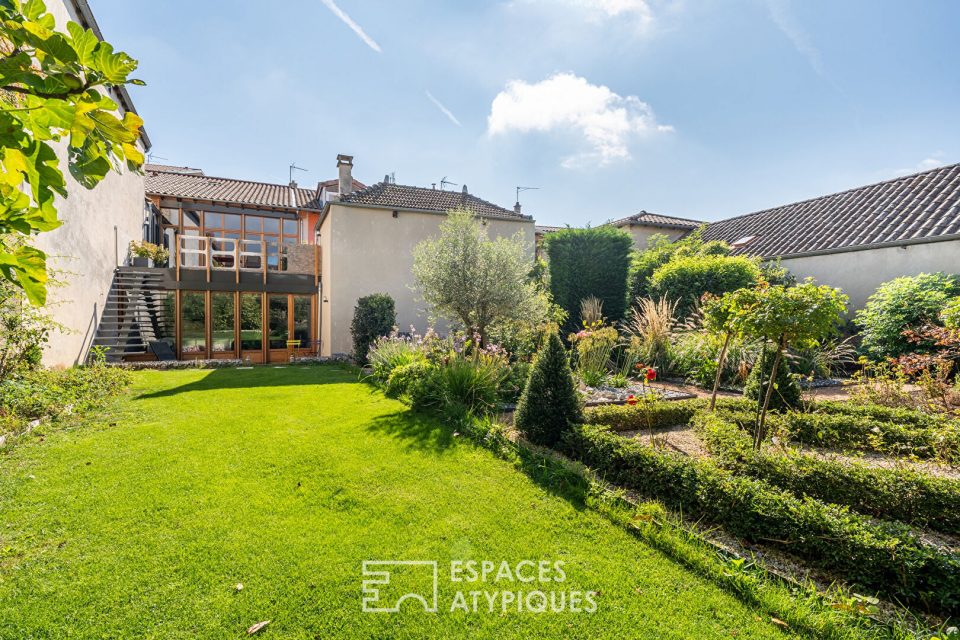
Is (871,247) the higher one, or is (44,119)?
(871,247)

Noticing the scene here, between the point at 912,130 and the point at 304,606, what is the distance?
13.8 m

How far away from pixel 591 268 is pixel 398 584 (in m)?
12.6

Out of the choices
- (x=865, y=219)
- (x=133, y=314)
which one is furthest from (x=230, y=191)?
(x=865, y=219)

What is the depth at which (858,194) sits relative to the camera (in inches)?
594

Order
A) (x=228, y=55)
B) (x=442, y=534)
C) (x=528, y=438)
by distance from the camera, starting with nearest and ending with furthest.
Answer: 1. (x=442, y=534)
2. (x=528, y=438)
3. (x=228, y=55)

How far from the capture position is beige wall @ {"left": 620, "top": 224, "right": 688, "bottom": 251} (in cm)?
2181

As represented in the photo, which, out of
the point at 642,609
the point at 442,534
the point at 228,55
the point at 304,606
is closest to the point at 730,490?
the point at 642,609

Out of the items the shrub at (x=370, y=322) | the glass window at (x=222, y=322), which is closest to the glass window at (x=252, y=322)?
the glass window at (x=222, y=322)

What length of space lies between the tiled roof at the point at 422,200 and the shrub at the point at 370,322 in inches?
168

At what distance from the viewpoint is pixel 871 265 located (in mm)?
11578

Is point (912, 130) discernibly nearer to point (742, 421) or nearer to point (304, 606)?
point (742, 421)

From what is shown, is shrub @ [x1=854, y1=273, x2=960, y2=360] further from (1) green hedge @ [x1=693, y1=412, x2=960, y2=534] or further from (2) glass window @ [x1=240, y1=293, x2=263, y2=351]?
(2) glass window @ [x1=240, y1=293, x2=263, y2=351]

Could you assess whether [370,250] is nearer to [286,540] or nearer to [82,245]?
[82,245]

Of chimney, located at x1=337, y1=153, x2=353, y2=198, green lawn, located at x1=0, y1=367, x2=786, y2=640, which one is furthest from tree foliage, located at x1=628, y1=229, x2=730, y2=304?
chimney, located at x1=337, y1=153, x2=353, y2=198
